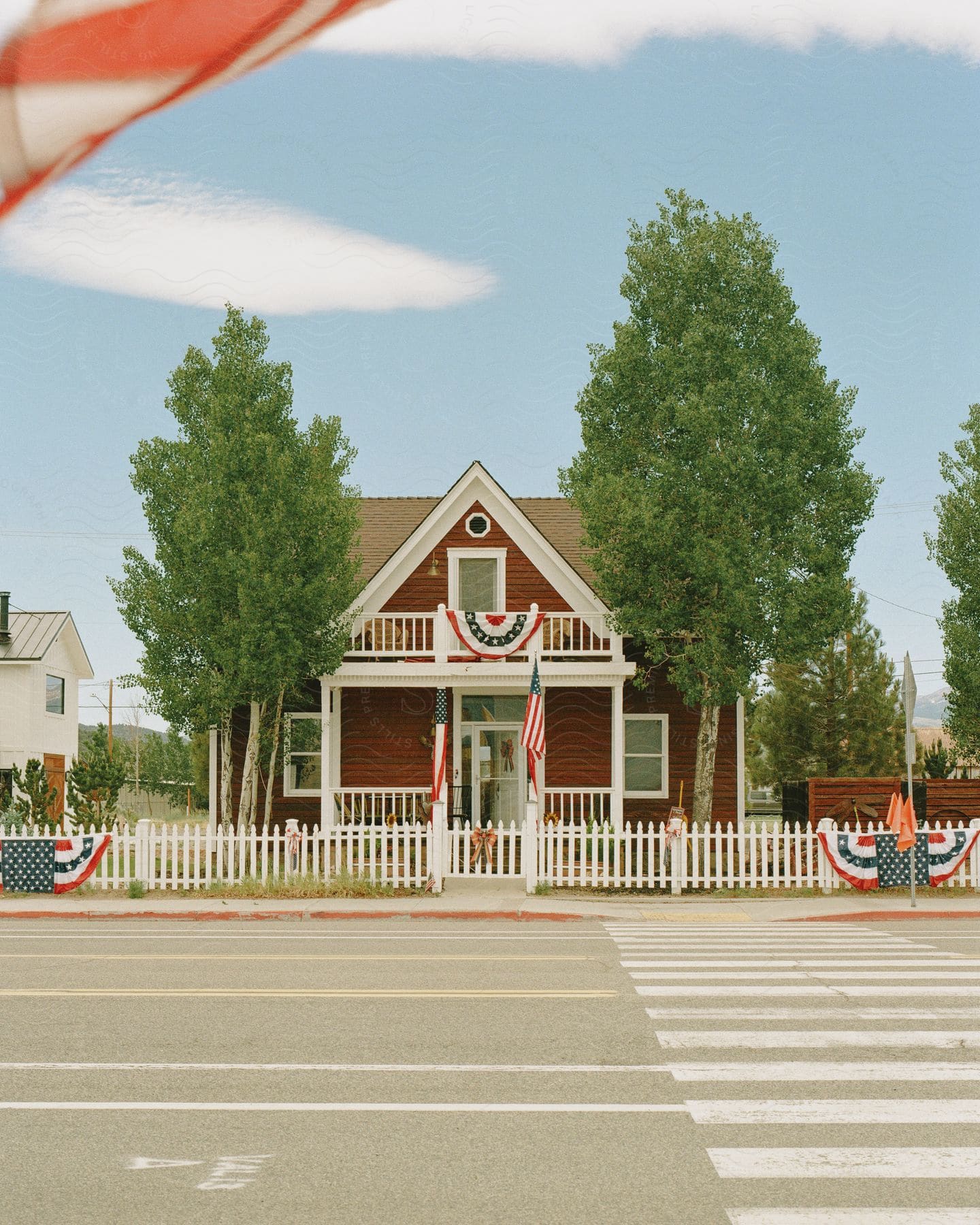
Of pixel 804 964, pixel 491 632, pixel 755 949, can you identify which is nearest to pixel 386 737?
pixel 491 632

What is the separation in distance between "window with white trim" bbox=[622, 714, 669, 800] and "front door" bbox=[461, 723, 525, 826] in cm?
243

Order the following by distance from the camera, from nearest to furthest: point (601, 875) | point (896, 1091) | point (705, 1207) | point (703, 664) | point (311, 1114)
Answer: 1. point (705, 1207)
2. point (311, 1114)
3. point (896, 1091)
4. point (601, 875)
5. point (703, 664)

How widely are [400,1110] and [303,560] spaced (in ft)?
61.4

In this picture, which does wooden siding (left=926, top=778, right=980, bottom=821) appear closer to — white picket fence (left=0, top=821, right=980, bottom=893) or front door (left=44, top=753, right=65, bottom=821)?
white picket fence (left=0, top=821, right=980, bottom=893)

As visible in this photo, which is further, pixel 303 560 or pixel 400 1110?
pixel 303 560

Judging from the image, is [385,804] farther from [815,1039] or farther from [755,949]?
[815,1039]

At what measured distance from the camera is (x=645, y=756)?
1173 inches

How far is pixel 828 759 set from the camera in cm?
4681

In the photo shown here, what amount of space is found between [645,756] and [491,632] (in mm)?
5761

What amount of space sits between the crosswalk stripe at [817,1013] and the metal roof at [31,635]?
3746 centimetres

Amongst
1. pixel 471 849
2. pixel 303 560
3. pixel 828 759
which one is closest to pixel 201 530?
pixel 303 560

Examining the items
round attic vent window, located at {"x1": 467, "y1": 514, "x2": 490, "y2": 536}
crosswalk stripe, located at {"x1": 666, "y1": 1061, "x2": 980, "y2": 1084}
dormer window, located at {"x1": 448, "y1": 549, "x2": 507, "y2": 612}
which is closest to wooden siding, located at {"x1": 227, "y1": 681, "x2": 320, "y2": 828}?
dormer window, located at {"x1": 448, "y1": 549, "x2": 507, "y2": 612}

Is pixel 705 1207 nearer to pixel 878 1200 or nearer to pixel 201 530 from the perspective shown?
pixel 878 1200

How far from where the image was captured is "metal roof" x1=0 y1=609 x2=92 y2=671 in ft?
145
